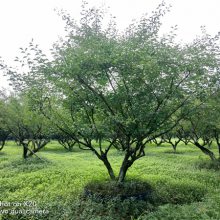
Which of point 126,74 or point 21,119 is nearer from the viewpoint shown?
point 126,74

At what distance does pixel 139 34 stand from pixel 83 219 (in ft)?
26.9

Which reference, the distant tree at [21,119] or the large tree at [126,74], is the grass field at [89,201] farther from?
the distant tree at [21,119]

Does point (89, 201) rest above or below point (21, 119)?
below

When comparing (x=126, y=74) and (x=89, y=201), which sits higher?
(x=126, y=74)

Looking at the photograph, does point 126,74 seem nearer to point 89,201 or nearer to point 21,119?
point 89,201

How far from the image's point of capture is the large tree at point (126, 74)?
1106cm

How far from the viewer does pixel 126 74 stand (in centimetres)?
1148

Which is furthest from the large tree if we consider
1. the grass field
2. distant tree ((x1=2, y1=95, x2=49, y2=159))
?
distant tree ((x1=2, y1=95, x2=49, y2=159))

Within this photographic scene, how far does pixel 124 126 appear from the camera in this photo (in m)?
12.1

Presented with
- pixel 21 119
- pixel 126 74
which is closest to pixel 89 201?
pixel 126 74

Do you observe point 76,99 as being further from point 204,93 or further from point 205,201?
Answer: point 205,201

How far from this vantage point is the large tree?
11062 millimetres

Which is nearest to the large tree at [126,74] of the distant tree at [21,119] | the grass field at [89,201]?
the grass field at [89,201]

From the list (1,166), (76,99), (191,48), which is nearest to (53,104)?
(76,99)
